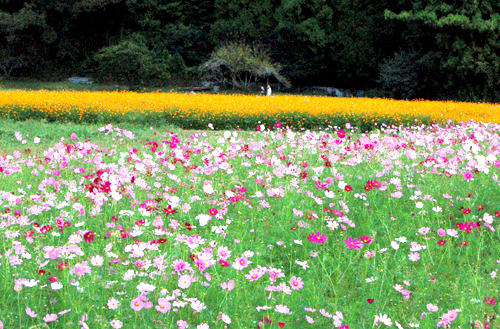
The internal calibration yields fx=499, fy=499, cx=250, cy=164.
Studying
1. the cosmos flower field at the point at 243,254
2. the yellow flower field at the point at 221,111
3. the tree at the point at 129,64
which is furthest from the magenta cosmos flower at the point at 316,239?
the tree at the point at 129,64

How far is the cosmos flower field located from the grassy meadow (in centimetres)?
1

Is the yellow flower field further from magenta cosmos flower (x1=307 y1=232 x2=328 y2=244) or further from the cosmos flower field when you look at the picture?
magenta cosmos flower (x1=307 y1=232 x2=328 y2=244)

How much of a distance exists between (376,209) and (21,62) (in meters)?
27.7

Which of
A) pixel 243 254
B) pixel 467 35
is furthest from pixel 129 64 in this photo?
pixel 243 254

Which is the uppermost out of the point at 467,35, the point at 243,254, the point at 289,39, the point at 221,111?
the point at 289,39

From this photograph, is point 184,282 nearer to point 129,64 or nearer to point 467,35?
point 467,35

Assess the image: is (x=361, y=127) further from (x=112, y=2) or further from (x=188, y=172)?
(x=112, y=2)

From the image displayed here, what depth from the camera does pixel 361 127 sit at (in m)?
11.4

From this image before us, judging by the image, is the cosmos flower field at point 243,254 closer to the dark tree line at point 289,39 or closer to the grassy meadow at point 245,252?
the grassy meadow at point 245,252

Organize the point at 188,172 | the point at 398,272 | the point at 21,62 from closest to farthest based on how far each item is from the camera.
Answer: the point at 398,272 < the point at 188,172 < the point at 21,62

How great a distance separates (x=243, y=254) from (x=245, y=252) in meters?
→ 0.09

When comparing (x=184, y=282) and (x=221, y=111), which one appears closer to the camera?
(x=184, y=282)

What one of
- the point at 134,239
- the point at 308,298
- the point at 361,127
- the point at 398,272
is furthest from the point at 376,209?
the point at 361,127

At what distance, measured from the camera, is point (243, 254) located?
264 cm
